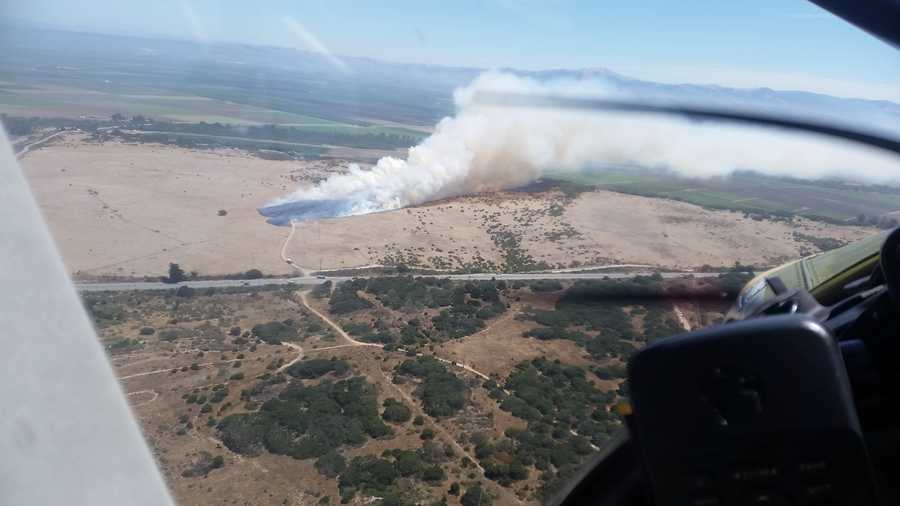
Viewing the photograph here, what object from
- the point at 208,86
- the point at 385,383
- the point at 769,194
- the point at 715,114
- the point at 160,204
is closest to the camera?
the point at 715,114

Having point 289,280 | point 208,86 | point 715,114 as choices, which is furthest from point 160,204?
point 208,86

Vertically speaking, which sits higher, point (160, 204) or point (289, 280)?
point (160, 204)

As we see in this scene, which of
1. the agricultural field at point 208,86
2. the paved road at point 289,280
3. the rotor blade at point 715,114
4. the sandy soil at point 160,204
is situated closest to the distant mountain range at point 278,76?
the agricultural field at point 208,86

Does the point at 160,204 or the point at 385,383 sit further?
the point at 160,204

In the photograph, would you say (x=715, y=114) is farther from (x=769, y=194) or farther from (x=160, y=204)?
(x=160, y=204)

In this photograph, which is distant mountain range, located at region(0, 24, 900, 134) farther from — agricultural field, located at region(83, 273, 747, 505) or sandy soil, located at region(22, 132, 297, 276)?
agricultural field, located at region(83, 273, 747, 505)

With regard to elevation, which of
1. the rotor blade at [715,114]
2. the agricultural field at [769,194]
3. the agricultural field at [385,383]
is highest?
the rotor blade at [715,114]

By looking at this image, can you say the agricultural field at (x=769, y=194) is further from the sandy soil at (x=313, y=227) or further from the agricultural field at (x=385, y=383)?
the agricultural field at (x=385, y=383)

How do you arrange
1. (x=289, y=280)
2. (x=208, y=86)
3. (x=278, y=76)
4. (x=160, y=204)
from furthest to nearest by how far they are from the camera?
1. (x=278, y=76)
2. (x=208, y=86)
3. (x=160, y=204)
4. (x=289, y=280)
